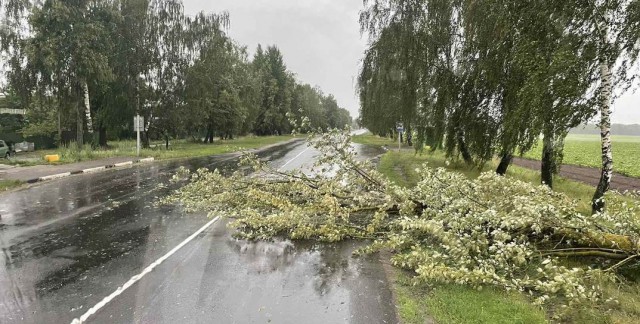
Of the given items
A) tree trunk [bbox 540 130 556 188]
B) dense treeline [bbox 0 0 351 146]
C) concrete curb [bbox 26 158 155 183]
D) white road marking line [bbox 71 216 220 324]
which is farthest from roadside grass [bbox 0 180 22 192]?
tree trunk [bbox 540 130 556 188]

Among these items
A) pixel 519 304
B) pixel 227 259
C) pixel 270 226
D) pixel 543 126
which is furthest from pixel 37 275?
pixel 543 126

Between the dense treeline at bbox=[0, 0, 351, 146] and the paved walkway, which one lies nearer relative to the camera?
the paved walkway

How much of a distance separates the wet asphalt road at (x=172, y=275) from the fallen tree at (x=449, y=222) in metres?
0.57

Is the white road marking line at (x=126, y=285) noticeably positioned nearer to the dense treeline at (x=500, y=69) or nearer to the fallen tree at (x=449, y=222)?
the fallen tree at (x=449, y=222)

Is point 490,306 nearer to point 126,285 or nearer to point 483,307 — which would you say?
point 483,307

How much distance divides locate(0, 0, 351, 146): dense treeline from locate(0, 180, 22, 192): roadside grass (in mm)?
11547

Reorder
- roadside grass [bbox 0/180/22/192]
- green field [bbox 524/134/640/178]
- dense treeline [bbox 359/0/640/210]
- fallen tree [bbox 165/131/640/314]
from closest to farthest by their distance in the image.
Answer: fallen tree [bbox 165/131/640/314] < dense treeline [bbox 359/0/640/210] < roadside grass [bbox 0/180/22/192] < green field [bbox 524/134/640/178]

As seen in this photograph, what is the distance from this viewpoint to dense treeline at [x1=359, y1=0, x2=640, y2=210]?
7.50 metres

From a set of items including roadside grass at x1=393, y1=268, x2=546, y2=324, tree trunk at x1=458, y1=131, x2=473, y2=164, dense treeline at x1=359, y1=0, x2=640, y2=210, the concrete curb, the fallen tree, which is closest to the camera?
roadside grass at x1=393, y1=268, x2=546, y2=324

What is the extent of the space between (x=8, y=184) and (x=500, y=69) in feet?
52.8

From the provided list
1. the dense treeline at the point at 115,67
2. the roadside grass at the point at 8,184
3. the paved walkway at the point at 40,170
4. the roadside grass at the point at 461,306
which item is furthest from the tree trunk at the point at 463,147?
the dense treeline at the point at 115,67

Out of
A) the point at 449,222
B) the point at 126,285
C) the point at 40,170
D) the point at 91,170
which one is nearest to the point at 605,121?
the point at 449,222

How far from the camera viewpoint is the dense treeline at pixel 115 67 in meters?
23.3

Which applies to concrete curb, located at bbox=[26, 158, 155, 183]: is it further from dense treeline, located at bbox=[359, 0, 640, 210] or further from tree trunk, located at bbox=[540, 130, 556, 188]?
tree trunk, located at bbox=[540, 130, 556, 188]
